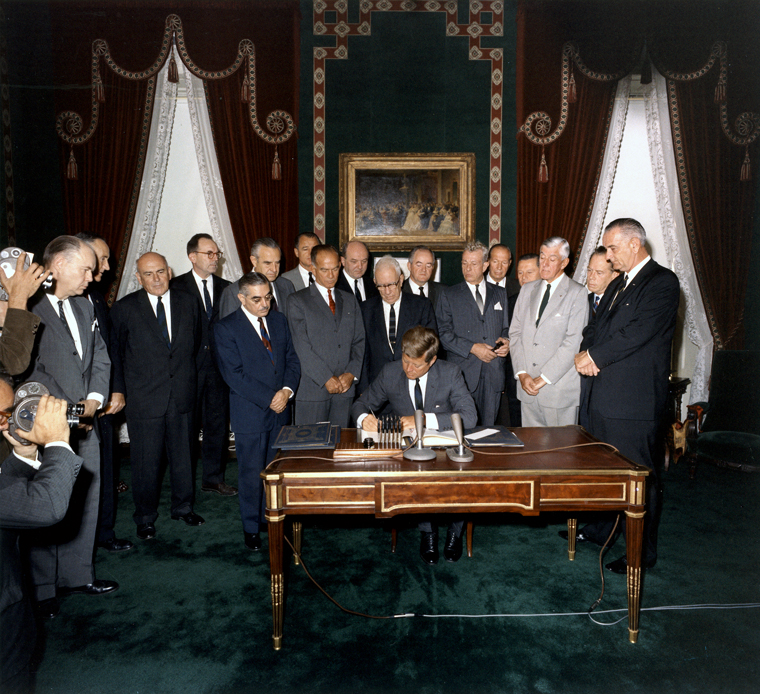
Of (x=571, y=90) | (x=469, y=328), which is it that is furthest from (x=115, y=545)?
(x=571, y=90)

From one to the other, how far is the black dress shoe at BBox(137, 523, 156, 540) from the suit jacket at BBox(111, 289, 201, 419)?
75 cm

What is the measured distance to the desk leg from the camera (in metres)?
2.45

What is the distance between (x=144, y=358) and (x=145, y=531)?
1.19 meters

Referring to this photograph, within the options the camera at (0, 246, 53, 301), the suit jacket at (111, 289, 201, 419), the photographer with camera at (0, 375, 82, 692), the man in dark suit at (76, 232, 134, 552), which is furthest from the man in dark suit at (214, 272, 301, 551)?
the photographer with camera at (0, 375, 82, 692)

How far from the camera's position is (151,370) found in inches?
150

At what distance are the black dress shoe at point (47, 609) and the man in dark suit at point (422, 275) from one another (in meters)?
3.09

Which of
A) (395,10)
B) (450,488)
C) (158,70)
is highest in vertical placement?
(395,10)

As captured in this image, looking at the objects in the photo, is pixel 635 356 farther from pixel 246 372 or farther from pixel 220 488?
pixel 220 488

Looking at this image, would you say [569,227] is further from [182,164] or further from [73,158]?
[73,158]

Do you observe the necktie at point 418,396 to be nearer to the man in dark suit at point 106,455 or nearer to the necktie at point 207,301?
the man in dark suit at point 106,455

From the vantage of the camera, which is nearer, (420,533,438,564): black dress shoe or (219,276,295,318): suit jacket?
(420,533,438,564): black dress shoe

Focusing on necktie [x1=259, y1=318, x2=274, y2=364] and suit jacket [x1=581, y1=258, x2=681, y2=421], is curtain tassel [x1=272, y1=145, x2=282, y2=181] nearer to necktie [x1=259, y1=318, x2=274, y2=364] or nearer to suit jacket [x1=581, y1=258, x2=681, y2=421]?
necktie [x1=259, y1=318, x2=274, y2=364]

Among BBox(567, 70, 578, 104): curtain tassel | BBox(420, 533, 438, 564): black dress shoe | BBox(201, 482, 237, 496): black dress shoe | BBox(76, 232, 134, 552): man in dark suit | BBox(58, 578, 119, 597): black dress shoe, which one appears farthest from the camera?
BBox(567, 70, 578, 104): curtain tassel

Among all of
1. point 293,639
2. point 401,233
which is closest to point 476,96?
point 401,233
